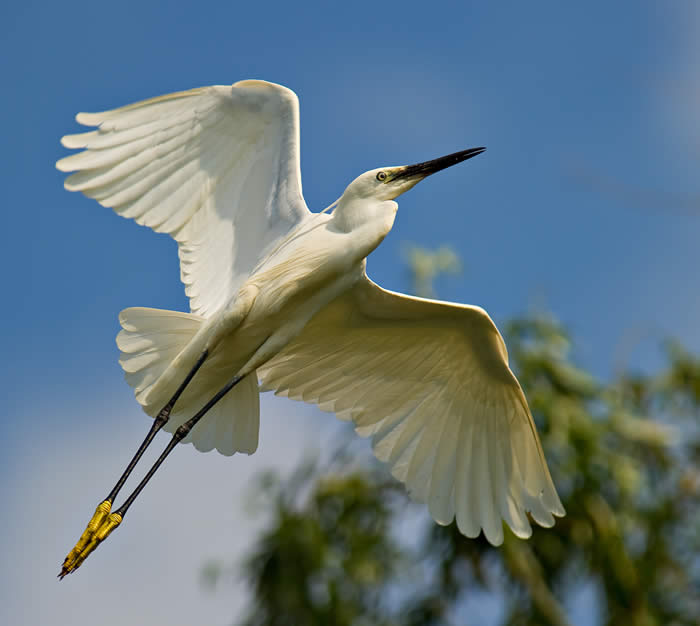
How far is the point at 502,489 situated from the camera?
22.2ft

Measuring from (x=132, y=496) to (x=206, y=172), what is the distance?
1752 mm

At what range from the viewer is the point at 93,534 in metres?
5.67

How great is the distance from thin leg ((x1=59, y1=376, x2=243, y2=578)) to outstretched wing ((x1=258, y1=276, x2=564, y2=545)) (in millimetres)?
630

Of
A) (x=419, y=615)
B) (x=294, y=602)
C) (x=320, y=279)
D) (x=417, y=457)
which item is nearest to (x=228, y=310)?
(x=320, y=279)

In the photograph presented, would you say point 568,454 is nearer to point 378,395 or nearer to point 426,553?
point 426,553

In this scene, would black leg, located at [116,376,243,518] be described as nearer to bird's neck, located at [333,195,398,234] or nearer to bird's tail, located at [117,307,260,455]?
bird's tail, located at [117,307,260,455]

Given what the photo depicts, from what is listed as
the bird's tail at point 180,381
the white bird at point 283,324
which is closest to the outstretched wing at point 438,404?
the white bird at point 283,324

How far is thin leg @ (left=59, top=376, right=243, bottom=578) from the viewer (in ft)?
18.2

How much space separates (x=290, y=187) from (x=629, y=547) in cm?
636

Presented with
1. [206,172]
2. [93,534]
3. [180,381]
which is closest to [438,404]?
[180,381]

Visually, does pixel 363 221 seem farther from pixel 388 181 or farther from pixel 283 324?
pixel 283 324

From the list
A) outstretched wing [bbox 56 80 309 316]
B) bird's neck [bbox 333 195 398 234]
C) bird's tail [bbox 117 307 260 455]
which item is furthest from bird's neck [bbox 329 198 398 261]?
bird's tail [bbox 117 307 260 455]

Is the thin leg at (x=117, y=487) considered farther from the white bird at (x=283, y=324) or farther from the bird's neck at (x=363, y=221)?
the bird's neck at (x=363, y=221)

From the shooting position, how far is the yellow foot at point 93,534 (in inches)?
216
